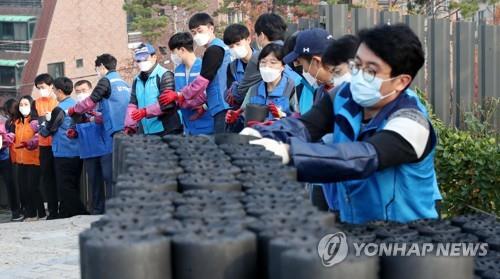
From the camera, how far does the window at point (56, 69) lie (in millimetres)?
43344

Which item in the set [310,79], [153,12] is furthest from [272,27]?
[153,12]

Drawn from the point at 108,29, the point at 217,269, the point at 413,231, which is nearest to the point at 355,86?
the point at 413,231

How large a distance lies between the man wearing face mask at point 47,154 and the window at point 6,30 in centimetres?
2935

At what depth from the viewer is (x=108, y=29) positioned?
46.6 m

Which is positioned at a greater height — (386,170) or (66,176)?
(386,170)

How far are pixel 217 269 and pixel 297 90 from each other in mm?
4818

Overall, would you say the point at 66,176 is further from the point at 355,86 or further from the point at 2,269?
the point at 355,86

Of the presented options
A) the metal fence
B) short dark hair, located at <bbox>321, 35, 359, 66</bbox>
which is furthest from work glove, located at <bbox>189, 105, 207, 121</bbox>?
short dark hair, located at <bbox>321, 35, 359, 66</bbox>

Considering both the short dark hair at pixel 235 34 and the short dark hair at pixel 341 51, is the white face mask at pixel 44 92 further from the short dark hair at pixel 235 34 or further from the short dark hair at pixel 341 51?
the short dark hair at pixel 341 51

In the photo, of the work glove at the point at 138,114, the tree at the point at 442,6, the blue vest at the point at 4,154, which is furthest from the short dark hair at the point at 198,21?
the tree at the point at 442,6

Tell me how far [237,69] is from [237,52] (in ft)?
0.68

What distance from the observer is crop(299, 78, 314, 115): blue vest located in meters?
7.55

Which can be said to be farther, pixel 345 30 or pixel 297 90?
pixel 345 30

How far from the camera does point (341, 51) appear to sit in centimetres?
651
